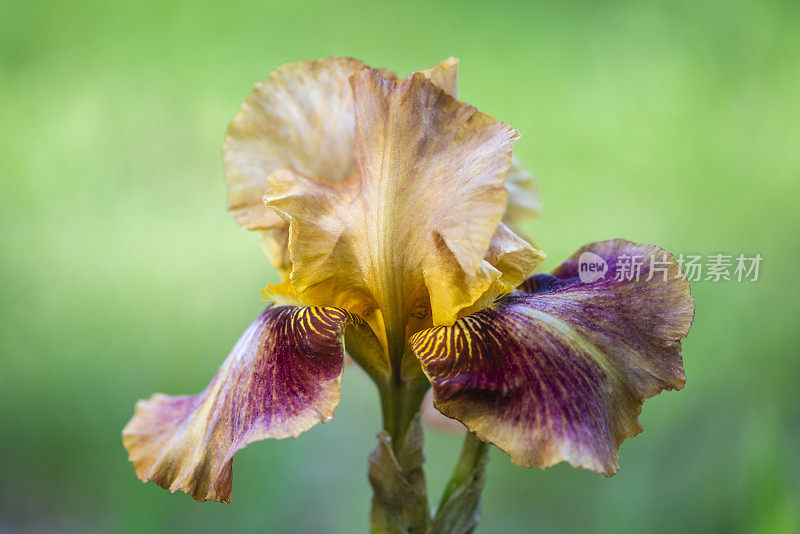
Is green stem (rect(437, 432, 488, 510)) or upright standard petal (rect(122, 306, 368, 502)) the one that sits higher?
upright standard petal (rect(122, 306, 368, 502))

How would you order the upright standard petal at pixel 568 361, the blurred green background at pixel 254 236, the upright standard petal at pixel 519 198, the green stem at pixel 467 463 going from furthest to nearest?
the blurred green background at pixel 254 236
the upright standard petal at pixel 519 198
the green stem at pixel 467 463
the upright standard petal at pixel 568 361

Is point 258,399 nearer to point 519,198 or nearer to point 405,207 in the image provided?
point 405,207

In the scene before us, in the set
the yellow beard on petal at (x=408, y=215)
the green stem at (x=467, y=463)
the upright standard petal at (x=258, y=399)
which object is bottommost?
the green stem at (x=467, y=463)

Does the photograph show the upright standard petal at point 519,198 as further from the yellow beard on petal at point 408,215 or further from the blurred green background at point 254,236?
the blurred green background at point 254,236

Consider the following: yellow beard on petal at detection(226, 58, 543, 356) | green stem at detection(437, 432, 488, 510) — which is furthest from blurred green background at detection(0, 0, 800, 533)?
yellow beard on petal at detection(226, 58, 543, 356)

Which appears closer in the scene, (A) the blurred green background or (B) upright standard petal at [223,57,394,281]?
(B) upright standard petal at [223,57,394,281]

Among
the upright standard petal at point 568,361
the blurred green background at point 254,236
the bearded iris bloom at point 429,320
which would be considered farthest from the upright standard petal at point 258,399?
the blurred green background at point 254,236

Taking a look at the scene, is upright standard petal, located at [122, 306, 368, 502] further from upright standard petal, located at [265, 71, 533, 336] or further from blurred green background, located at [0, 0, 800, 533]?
blurred green background, located at [0, 0, 800, 533]
